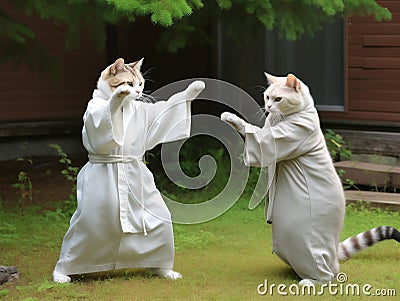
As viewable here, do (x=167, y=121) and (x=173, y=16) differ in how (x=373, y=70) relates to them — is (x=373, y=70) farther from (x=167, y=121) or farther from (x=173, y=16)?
(x=167, y=121)

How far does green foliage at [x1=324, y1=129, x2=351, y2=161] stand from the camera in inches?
404

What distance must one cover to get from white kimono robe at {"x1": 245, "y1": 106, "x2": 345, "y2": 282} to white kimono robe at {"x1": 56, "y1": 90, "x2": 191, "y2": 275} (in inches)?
27.3

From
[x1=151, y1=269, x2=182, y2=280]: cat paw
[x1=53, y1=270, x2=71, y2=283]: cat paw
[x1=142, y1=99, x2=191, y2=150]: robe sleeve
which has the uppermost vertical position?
[x1=142, y1=99, x2=191, y2=150]: robe sleeve

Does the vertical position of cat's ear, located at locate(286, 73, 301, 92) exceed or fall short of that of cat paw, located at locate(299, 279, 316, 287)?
it exceeds it

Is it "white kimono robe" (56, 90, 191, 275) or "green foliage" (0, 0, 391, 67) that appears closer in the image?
"white kimono robe" (56, 90, 191, 275)

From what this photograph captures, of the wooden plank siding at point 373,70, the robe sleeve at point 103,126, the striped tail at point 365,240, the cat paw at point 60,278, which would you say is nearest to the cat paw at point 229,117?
the robe sleeve at point 103,126

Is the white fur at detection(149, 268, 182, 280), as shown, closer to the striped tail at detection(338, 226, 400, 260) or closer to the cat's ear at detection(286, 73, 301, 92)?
the striped tail at detection(338, 226, 400, 260)

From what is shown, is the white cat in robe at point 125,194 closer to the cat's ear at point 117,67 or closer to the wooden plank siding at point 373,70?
the cat's ear at point 117,67

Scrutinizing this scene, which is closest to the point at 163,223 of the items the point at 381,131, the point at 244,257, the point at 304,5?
the point at 244,257

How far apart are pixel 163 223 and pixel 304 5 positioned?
160 inches

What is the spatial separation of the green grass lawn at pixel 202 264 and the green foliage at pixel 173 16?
6.62ft

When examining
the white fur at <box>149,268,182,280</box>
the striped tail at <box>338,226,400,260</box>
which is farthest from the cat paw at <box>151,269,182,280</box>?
the striped tail at <box>338,226,400,260</box>

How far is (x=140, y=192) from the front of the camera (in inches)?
230

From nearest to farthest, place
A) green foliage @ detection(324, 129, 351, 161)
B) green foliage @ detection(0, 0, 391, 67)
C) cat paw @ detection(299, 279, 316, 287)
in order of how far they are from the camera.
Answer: cat paw @ detection(299, 279, 316, 287) < green foliage @ detection(0, 0, 391, 67) < green foliage @ detection(324, 129, 351, 161)
